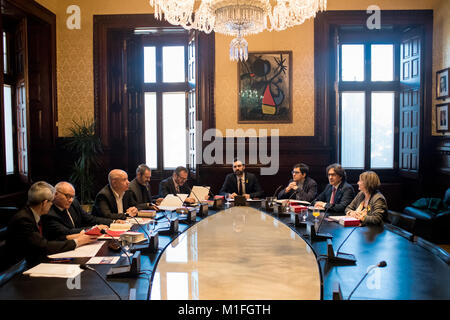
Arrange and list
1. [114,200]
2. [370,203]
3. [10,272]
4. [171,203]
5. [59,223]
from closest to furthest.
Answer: [10,272]
[59,223]
[370,203]
[114,200]
[171,203]

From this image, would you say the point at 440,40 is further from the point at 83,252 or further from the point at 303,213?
the point at 83,252

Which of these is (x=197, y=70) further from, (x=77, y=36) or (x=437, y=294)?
(x=437, y=294)

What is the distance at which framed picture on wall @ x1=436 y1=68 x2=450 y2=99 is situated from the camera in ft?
20.6

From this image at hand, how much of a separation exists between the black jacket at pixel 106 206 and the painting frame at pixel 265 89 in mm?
3304

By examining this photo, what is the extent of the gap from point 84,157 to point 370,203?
14.9 ft

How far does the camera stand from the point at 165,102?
8.05 m

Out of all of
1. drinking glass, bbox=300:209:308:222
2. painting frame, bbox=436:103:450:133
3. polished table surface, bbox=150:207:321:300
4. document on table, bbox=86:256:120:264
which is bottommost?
polished table surface, bbox=150:207:321:300

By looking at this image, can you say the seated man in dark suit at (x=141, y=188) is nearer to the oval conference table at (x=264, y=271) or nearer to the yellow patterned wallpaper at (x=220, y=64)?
the oval conference table at (x=264, y=271)

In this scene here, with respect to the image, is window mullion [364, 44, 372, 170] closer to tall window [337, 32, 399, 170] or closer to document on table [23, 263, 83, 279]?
tall window [337, 32, 399, 170]

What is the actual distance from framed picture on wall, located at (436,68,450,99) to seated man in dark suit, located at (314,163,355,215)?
9.12 ft

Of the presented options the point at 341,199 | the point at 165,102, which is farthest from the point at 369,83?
the point at 165,102

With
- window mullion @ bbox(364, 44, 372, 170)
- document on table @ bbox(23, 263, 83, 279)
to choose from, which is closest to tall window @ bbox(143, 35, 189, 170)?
window mullion @ bbox(364, 44, 372, 170)

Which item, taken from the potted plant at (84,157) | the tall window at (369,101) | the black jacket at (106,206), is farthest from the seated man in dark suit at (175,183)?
the tall window at (369,101)
